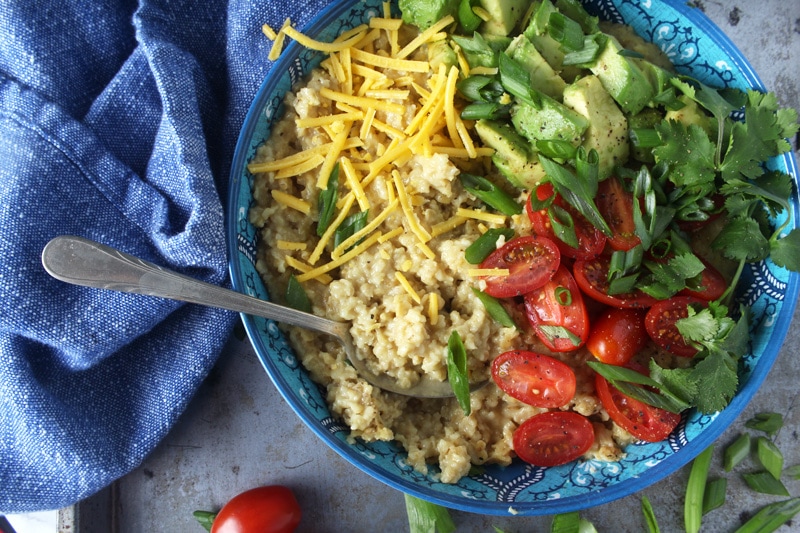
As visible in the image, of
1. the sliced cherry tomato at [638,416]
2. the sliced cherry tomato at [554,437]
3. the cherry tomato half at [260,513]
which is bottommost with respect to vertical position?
the cherry tomato half at [260,513]

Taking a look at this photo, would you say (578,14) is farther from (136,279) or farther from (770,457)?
(770,457)

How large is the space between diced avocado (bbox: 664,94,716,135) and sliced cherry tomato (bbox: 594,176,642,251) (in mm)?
311

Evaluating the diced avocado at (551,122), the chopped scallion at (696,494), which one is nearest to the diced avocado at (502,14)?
the diced avocado at (551,122)

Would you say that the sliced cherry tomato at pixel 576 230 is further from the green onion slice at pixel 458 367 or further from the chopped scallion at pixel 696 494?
the chopped scallion at pixel 696 494

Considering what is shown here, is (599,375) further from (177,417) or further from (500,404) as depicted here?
(177,417)

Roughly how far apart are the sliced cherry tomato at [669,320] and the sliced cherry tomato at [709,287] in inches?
0.9

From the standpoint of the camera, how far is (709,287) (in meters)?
2.36

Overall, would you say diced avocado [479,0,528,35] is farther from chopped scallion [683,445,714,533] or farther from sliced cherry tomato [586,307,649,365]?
chopped scallion [683,445,714,533]

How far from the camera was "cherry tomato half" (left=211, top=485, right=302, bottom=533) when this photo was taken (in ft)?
8.97

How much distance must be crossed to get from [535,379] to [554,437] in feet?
0.92

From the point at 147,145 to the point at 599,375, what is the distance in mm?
2120

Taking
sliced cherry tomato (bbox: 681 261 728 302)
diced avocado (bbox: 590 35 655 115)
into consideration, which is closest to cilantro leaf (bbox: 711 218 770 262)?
sliced cherry tomato (bbox: 681 261 728 302)

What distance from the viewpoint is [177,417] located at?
2.73 meters

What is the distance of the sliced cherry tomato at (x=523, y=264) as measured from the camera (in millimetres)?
2291
